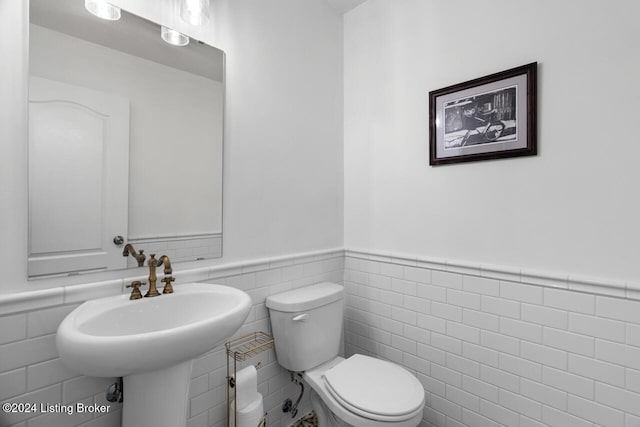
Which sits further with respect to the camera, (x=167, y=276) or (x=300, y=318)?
(x=300, y=318)

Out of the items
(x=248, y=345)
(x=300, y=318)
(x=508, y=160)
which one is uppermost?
(x=508, y=160)

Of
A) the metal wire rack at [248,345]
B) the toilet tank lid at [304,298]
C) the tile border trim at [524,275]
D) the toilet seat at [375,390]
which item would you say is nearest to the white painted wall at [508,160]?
the tile border trim at [524,275]

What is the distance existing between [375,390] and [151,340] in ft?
3.07

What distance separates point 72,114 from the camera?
3.39 feet

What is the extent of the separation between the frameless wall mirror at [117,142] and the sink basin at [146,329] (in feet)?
0.60

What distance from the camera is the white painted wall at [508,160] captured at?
1.13 m

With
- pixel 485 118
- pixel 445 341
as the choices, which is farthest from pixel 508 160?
pixel 445 341

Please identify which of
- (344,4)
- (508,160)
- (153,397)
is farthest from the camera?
(344,4)

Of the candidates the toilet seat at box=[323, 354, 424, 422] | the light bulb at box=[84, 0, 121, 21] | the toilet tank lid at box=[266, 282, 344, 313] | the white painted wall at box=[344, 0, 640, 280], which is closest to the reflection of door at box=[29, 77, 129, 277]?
the light bulb at box=[84, 0, 121, 21]

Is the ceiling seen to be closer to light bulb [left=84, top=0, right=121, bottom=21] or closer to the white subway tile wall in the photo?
light bulb [left=84, top=0, right=121, bottom=21]

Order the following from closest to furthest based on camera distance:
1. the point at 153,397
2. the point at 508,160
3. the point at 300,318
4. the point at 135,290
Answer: the point at 153,397
the point at 135,290
the point at 508,160
the point at 300,318

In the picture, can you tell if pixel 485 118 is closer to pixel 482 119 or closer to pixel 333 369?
pixel 482 119

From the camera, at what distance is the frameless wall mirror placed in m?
0.99

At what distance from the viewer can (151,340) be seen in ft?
2.51
